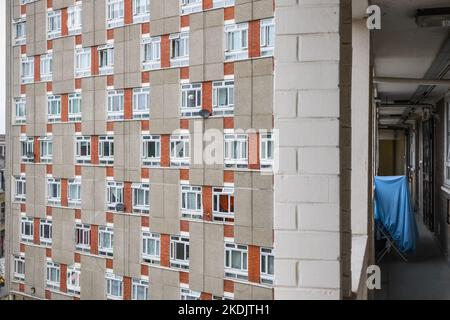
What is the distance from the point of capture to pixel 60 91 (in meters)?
8.74

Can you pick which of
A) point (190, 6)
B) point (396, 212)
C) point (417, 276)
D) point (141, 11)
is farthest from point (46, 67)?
point (417, 276)

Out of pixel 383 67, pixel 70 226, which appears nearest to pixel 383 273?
pixel 383 67

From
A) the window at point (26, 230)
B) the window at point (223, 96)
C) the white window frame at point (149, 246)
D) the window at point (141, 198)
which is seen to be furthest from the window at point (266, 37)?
the window at point (26, 230)

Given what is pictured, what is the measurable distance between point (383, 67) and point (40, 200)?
24.6ft

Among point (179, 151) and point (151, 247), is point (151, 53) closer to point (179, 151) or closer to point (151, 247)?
point (179, 151)

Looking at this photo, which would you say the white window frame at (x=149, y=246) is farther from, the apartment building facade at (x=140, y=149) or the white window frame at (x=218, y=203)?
the white window frame at (x=218, y=203)

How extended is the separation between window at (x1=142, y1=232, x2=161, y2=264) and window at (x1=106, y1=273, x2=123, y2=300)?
3.53 ft

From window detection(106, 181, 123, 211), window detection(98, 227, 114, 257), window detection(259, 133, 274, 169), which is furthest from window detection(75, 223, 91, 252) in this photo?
window detection(259, 133, 274, 169)

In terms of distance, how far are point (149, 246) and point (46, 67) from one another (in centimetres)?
411

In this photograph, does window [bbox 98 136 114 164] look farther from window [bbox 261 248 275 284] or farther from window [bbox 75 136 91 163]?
window [bbox 261 248 275 284]

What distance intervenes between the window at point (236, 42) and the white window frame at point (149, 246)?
3.22m
